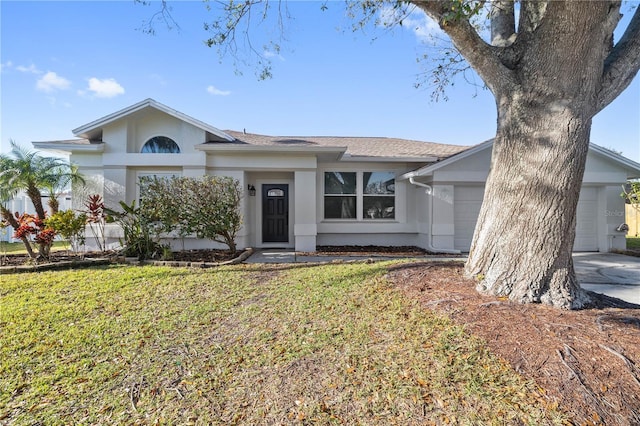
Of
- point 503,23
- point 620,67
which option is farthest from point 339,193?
point 620,67

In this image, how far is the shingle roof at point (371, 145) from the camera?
35.2 ft

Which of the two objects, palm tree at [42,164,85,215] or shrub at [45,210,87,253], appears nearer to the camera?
shrub at [45,210,87,253]

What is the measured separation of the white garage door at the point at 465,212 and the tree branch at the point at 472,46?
633 cm

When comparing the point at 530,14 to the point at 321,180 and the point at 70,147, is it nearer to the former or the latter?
the point at 321,180

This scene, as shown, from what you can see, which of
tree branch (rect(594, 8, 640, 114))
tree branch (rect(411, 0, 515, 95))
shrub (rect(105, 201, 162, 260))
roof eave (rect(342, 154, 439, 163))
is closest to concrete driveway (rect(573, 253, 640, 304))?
tree branch (rect(594, 8, 640, 114))

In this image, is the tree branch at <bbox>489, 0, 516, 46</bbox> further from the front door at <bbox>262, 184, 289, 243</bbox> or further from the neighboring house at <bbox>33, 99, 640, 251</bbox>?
the front door at <bbox>262, 184, 289, 243</bbox>

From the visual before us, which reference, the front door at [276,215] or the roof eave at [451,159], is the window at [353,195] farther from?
the roof eave at [451,159]

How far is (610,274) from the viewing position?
6.88 m

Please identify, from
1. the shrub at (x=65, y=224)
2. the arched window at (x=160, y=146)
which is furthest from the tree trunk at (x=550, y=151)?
the arched window at (x=160, y=146)

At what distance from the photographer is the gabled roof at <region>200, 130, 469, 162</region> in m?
9.47

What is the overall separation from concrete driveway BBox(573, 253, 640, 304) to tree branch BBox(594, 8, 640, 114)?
3390 mm

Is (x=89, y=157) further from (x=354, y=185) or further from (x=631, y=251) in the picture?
(x=631, y=251)

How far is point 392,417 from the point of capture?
7.73 feet

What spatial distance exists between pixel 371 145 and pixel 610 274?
8484mm
